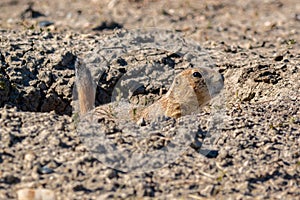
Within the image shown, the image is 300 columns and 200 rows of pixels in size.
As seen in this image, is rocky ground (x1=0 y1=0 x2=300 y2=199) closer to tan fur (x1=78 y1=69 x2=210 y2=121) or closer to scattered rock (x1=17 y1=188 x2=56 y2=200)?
scattered rock (x1=17 y1=188 x2=56 y2=200)

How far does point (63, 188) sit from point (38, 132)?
52 cm

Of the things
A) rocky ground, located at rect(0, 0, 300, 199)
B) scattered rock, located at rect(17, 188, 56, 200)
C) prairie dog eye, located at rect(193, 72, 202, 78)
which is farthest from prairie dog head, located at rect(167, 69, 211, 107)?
scattered rock, located at rect(17, 188, 56, 200)

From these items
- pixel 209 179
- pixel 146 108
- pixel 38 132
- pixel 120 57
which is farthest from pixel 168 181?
pixel 120 57

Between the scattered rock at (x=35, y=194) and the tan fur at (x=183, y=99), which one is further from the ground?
the tan fur at (x=183, y=99)

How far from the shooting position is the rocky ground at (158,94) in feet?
10.5

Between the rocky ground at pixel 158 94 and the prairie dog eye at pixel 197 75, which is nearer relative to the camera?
the rocky ground at pixel 158 94

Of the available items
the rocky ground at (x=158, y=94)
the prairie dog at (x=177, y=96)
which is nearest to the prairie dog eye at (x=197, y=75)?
the prairie dog at (x=177, y=96)

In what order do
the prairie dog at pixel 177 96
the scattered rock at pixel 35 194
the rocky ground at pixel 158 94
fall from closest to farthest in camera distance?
the scattered rock at pixel 35 194, the rocky ground at pixel 158 94, the prairie dog at pixel 177 96

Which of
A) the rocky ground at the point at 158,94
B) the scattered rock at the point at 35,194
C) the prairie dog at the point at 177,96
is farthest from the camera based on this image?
the prairie dog at the point at 177,96

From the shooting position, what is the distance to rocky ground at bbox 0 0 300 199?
320cm

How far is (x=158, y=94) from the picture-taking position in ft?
15.4

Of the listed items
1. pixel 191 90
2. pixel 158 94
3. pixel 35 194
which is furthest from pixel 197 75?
pixel 35 194

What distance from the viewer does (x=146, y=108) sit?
14.3 feet

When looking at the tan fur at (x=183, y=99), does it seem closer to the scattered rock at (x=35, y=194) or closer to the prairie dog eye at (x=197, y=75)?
the prairie dog eye at (x=197, y=75)
